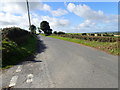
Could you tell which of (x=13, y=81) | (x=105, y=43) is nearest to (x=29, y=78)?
(x=13, y=81)

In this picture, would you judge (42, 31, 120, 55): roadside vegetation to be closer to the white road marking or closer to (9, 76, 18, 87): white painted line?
the white road marking

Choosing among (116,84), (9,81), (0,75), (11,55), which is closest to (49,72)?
(9,81)

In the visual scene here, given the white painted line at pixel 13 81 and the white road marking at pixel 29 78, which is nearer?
the white painted line at pixel 13 81

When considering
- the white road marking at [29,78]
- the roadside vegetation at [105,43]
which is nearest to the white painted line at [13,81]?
the white road marking at [29,78]

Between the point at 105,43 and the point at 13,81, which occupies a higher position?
the point at 105,43

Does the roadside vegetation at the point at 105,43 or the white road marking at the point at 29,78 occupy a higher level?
the roadside vegetation at the point at 105,43

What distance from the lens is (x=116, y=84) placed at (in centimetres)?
324

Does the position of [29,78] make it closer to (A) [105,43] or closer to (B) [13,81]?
(B) [13,81]

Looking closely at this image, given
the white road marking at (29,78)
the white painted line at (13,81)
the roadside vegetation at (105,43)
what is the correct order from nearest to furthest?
1. the white painted line at (13,81)
2. the white road marking at (29,78)
3. the roadside vegetation at (105,43)

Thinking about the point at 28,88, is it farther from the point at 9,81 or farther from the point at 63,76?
the point at 63,76

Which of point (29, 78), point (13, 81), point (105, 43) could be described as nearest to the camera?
point (13, 81)

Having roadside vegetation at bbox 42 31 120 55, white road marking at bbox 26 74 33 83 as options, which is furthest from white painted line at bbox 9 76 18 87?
roadside vegetation at bbox 42 31 120 55

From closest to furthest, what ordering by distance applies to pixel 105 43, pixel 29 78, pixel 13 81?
pixel 13 81 < pixel 29 78 < pixel 105 43

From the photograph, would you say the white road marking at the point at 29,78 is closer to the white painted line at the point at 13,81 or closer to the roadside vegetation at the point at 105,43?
the white painted line at the point at 13,81
